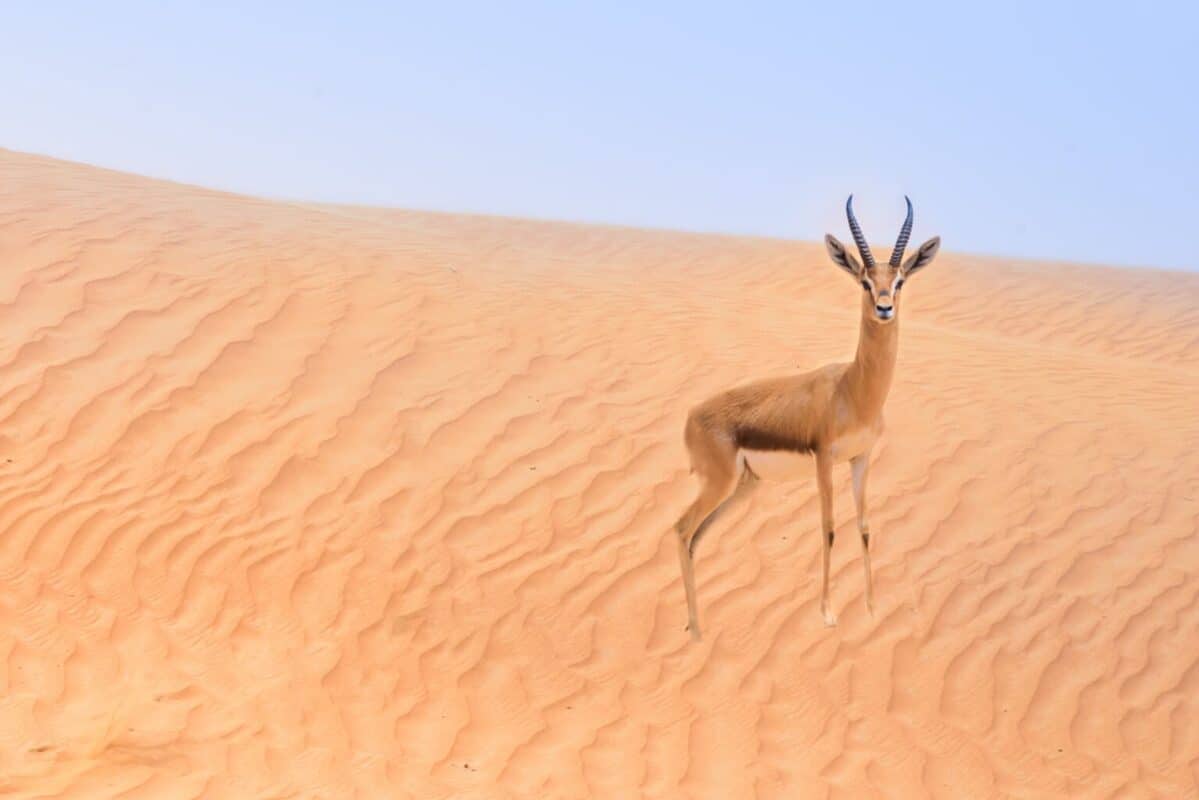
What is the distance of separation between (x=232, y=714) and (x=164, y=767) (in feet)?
2.11

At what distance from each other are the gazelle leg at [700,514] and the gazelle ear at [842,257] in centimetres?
113

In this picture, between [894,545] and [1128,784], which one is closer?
[1128,784]

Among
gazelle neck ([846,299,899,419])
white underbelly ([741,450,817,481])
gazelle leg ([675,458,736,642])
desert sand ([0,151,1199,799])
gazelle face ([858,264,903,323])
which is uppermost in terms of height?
gazelle face ([858,264,903,323])

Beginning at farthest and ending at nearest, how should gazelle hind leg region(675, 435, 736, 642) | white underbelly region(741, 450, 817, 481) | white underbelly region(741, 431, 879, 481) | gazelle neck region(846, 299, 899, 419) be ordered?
gazelle hind leg region(675, 435, 736, 642) < white underbelly region(741, 450, 817, 481) < white underbelly region(741, 431, 879, 481) < gazelle neck region(846, 299, 899, 419)

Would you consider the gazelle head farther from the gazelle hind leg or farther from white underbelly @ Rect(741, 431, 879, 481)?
the gazelle hind leg

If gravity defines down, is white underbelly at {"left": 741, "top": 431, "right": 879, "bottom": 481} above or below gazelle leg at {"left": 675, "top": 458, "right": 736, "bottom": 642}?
above

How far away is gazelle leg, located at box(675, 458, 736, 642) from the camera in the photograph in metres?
5.83

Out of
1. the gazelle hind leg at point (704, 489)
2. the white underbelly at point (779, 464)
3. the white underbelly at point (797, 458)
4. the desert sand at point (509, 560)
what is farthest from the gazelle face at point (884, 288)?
the desert sand at point (509, 560)

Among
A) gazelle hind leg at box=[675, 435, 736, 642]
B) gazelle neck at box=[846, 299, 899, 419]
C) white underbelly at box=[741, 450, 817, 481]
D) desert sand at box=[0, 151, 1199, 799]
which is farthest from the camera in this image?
desert sand at box=[0, 151, 1199, 799]

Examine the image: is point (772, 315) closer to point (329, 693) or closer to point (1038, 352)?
point (1038, 352)

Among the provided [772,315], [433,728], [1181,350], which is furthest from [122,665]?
[1181,350]

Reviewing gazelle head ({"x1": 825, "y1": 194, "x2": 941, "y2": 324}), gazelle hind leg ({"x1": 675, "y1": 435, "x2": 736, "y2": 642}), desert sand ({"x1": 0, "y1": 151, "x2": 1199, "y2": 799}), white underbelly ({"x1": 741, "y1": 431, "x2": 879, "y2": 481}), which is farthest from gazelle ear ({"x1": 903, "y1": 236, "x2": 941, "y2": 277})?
desert sand ({"x1": 0, "y1": 151, "x2": 1199, "y2": 799})

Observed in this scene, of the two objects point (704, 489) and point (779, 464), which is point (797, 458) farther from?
point (704, 489)

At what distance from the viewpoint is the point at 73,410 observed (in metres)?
10.2
